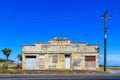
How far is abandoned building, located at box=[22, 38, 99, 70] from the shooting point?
55688mm

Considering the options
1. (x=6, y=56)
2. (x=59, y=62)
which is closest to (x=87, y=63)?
(x=59, y=62)

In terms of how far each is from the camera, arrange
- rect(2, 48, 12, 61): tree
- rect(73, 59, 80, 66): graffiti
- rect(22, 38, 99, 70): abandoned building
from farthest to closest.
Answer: rect(2, 48, 12, 61): tree < rect(73, 59, 80, 66): graffiti < rect(22, 38, 99, 70): abandoned building

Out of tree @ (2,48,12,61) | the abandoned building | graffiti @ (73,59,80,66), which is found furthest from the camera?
tree @ (2,48,12,61)

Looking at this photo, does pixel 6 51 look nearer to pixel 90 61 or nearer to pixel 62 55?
pixel 62 55

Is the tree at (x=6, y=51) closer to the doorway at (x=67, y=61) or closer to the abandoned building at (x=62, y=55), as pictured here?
the abandoned building at (x=62, y=55)

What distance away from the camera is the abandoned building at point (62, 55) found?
183 feet

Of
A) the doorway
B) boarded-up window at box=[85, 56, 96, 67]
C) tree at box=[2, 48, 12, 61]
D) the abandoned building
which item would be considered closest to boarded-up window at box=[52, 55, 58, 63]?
the abandoned building

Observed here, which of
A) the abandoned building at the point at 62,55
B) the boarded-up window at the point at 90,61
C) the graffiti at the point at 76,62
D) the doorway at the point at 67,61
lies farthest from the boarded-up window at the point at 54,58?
the boarded-up window at the point at 90,61

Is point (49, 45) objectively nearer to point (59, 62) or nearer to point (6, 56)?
point (59, 62)

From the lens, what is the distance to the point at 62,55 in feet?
184

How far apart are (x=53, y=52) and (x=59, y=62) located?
74.6 inches

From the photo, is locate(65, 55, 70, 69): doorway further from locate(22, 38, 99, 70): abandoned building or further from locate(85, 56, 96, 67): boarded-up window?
locate(85, 56, 96, 67): boarded-up window

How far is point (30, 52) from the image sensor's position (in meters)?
55.8

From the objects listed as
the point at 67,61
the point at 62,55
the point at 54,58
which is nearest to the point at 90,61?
the point at 67,61
